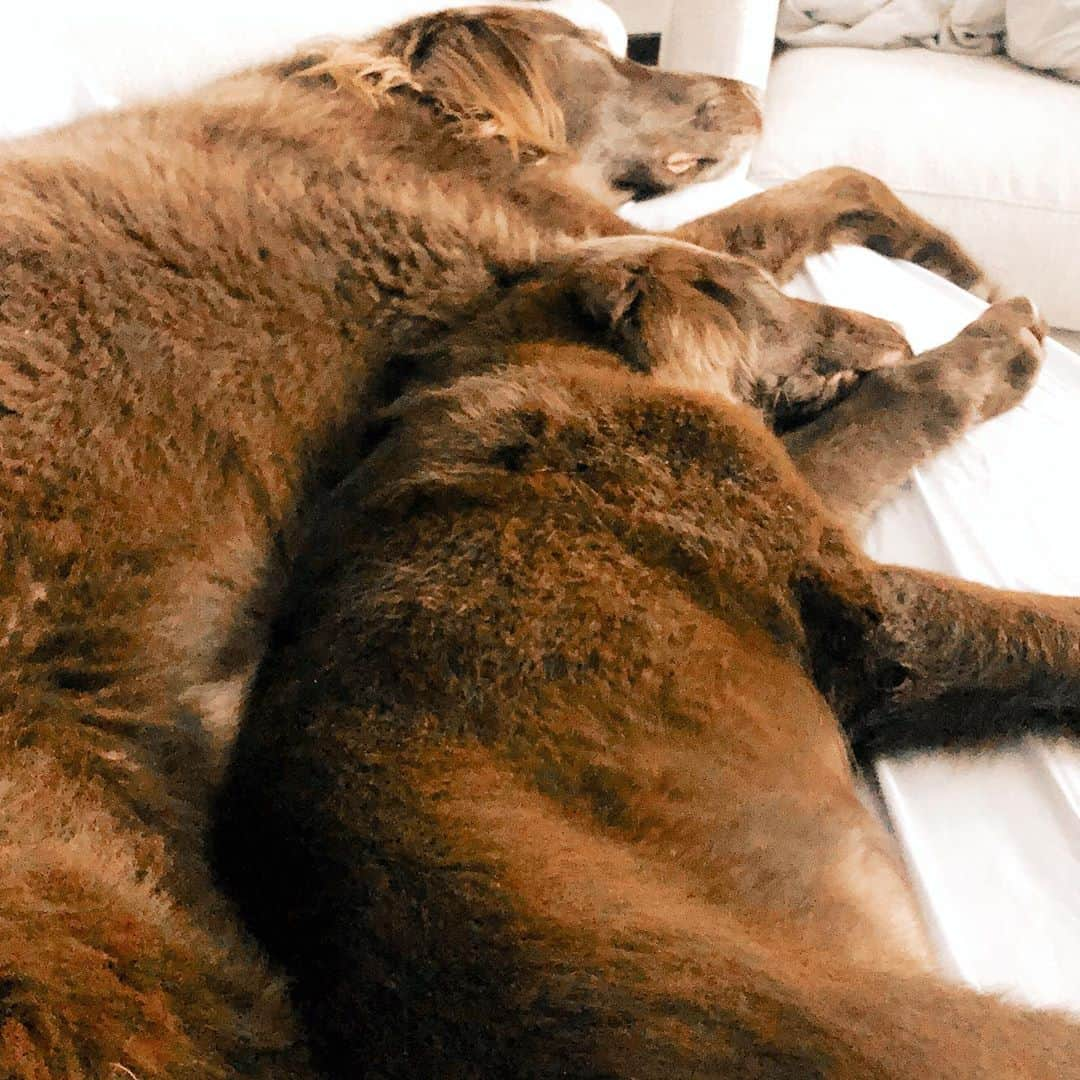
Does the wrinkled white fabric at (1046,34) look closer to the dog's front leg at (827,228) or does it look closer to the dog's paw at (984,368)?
the dog's front leg at (827,228)

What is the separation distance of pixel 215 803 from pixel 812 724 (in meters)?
0.58

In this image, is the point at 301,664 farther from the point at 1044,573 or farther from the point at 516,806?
the point at 1044,573

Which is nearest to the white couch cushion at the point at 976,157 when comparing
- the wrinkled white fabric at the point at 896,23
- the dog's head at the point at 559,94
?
the wrinkled white fabric at the point at 896,23

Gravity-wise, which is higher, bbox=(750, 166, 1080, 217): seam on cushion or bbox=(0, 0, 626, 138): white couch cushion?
bbox=(0, 0, 626, 138): white couch cushion

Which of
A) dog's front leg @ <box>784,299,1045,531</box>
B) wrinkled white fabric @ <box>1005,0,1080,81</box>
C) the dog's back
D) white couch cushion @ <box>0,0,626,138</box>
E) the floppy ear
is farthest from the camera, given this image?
wrinkled white fabric @ <box>1005,0,1080,81</box>

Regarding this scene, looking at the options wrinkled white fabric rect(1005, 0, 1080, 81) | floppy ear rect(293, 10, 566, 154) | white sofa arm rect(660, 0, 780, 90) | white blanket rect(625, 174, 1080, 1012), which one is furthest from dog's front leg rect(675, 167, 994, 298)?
wrinkled white fabric rect(1005, 0, 1080, 81)

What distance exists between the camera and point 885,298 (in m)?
1.66

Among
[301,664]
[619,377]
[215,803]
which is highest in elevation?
[619,377]

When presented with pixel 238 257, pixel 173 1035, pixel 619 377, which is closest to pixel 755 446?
pixel 619 377

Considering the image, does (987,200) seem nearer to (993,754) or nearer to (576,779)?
(993,754)

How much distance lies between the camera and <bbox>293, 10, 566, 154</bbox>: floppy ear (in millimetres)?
1676

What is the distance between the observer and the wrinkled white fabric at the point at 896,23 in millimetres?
2582

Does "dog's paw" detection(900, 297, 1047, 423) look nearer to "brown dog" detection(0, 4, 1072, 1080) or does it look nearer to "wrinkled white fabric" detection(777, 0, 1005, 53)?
"brown dog" detection(0, 4, 1072, 1080)

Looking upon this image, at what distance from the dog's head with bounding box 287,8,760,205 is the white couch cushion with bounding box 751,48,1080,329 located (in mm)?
427
